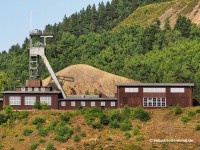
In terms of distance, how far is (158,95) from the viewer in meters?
100

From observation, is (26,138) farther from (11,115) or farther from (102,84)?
(102,84)

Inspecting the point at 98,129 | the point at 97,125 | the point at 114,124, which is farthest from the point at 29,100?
the point at 114,124

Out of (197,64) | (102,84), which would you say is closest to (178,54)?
(197,64)

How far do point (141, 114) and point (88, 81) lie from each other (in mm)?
57688

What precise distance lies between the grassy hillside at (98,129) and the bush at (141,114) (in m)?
0.24

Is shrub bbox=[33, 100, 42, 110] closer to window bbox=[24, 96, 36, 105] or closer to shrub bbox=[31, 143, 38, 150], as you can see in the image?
window bbox=[24, 96, 36, 105]

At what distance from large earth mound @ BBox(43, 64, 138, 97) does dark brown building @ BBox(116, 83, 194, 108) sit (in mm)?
35781

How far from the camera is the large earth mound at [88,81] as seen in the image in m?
141

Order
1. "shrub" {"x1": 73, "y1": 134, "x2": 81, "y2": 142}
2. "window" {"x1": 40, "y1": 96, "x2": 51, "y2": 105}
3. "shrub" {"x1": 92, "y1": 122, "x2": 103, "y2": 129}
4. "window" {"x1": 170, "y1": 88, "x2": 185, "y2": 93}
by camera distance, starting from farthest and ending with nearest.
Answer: "window" {"x1": 40, "y1": 96, "x2": 51, "y2": 105} < "window" {"x1": 170, "y1": 88, "x2": 185, "y2": 93} < "shrub" {"x1": 92, "y1": 122, "x2": 103, "y2": 129} < "shrub" {"x1": 73, "y1": 134, "x2": 81, "y2": 142}

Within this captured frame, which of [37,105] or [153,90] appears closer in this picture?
[37,105]

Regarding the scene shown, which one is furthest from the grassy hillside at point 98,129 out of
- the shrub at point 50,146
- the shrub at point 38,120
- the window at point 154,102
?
the window at point 154,102

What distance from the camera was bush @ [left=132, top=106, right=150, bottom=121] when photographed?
9238 cm

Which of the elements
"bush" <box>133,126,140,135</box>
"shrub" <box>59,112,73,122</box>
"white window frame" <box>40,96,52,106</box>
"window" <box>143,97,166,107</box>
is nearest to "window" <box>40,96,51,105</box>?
"white window frame" <box>40,96,52,106</box>

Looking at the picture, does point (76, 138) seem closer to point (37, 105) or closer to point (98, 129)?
point (98, 129)
